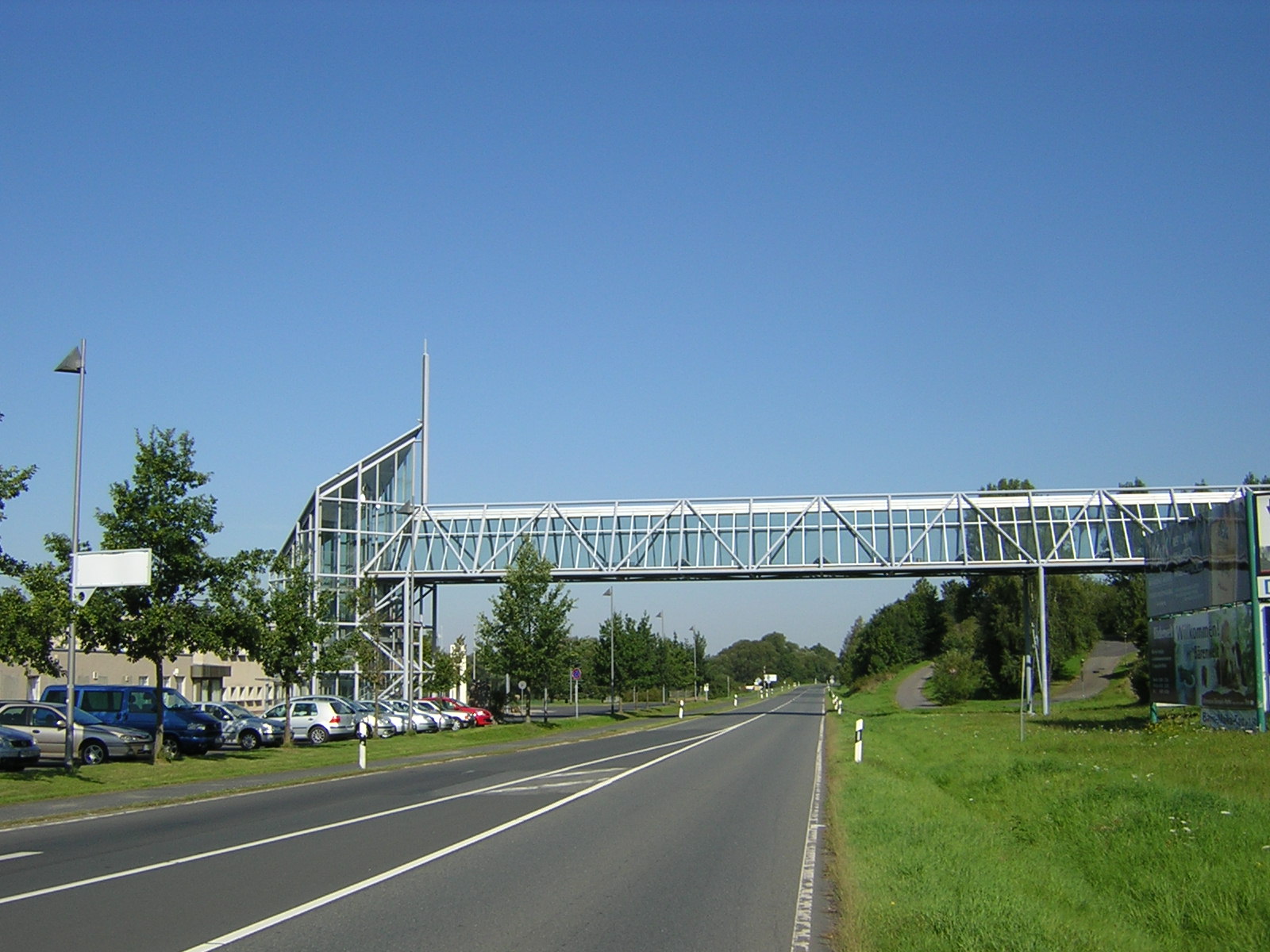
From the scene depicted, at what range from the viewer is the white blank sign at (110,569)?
25859mm

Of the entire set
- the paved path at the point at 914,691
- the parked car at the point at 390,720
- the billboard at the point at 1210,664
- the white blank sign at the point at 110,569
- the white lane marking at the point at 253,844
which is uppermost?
the white blank sign at the point at 110,569

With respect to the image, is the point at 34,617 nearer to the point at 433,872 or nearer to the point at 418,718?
the point at 433,872

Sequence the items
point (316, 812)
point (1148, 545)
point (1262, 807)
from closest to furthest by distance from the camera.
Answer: point (1262, 807) < point (316, 812) < point (1148, 545)

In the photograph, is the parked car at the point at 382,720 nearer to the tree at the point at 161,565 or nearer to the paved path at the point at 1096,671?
the tree at the point at 161,565

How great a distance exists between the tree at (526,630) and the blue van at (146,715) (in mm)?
17482

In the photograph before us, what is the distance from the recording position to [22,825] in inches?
634

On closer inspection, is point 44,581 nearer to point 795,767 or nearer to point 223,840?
point 223,840

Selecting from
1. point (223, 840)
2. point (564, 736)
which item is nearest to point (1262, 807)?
point (223, 840)

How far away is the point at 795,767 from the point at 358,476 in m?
33.9

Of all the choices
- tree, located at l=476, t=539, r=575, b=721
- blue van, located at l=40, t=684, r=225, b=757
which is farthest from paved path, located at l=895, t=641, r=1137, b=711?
blue van, located at l=40, t=684, r=225, b=757

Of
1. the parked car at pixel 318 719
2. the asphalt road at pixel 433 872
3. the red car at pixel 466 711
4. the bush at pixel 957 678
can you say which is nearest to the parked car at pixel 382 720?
the parked car at pixel 318 719

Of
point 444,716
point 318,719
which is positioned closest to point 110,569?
point 318,719

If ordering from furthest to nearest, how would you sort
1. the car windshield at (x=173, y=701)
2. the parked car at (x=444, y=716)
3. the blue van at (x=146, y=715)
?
the parked car at (x=444, y=716) < the car windshield at (x=173, y=701) < the blue van at (x=146, y=715)

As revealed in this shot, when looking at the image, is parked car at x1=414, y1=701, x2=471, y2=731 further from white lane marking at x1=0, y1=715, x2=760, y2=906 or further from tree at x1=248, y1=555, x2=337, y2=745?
white lane marking at x1=0, y1=715, x2=760, y2=906
